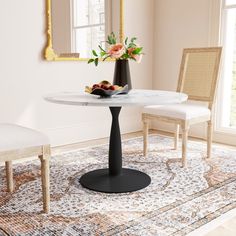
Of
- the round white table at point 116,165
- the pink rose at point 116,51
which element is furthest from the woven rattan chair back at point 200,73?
the pink rose at point 116,51

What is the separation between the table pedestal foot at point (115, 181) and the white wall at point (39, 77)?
1108 millimetres

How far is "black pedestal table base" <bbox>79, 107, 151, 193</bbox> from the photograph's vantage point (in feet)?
7.82

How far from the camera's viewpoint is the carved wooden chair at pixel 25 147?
1.83 metres

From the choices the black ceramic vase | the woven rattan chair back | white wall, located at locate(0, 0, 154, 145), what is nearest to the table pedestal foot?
the black ceramic vase

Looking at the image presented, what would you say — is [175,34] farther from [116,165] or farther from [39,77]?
[116,165]

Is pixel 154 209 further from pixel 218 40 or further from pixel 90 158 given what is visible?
pixel 218 40

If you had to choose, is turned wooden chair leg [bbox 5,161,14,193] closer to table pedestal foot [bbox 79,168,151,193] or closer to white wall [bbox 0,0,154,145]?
table pedestal foot [bbox 79,168,151,193]

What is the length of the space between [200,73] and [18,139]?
193cm

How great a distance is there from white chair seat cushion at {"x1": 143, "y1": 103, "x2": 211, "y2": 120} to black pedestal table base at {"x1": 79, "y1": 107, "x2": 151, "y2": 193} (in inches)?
22.0

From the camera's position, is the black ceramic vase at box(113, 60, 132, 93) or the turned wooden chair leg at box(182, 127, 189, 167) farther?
the turned wooden chair leg at box(182, 127, 189, 167)

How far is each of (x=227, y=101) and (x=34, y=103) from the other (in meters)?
2.04

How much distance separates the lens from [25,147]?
189cm

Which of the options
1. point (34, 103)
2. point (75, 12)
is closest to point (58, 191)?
point (34, 103)

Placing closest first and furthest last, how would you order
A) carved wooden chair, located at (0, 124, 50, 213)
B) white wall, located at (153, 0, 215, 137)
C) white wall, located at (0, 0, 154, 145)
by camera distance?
carved wooden chair, located at (0, 124, 50, 213) → white wall, located at (0, 0, 154, 145) → white wall, located at (153, 0, 215, 137)
